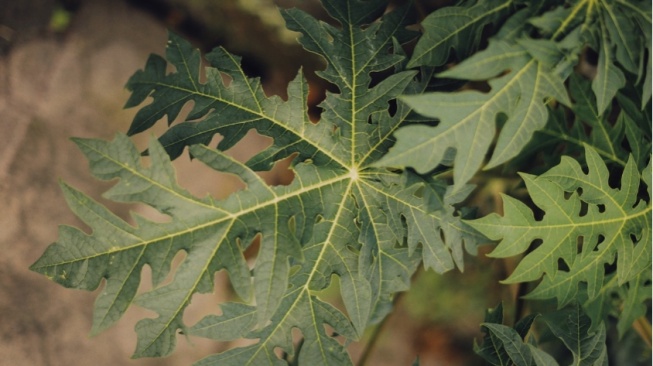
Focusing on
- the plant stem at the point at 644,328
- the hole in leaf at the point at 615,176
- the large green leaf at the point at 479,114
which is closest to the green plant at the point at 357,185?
the large green leaf at the point at 479,114

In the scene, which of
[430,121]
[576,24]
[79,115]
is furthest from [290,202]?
[79,115]

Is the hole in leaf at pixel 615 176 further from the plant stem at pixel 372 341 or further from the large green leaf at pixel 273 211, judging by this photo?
the plant stem at pixel 372 341

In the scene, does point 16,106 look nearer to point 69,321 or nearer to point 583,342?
point 69,321

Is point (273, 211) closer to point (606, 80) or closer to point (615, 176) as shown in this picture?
point (606, 80)

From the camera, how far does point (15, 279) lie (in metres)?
1.16

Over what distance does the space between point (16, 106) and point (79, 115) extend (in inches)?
5.0

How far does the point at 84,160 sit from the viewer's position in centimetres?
125

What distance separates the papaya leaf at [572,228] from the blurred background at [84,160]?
17.8 inches

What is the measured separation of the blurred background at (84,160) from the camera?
116cm

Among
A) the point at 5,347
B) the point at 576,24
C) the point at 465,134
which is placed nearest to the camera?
the point at 465,134

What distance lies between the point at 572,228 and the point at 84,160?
3.37 ft

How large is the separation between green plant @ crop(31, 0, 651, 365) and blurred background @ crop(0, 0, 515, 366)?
476 mm

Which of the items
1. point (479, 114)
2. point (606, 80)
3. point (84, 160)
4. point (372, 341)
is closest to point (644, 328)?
point (372, 341)

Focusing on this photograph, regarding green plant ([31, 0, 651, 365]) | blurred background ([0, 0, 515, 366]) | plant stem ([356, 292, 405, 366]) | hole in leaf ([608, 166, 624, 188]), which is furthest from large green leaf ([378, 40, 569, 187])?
plant stem ([356, 292, 405, 366])
